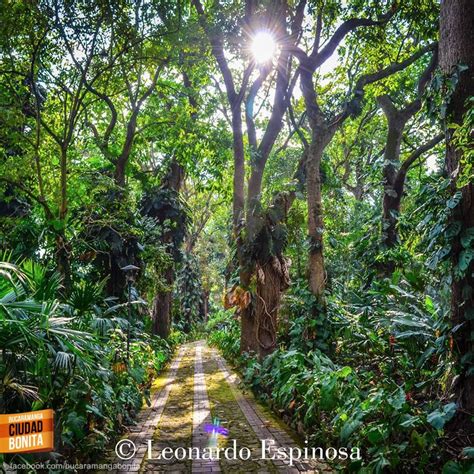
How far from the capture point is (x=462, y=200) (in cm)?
390

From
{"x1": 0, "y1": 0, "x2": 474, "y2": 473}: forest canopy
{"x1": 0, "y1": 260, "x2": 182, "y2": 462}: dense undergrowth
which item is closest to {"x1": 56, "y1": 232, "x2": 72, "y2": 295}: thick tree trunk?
{"x1": 0, "y1": 0, "x2": 474, "y2": 473}: forest canopy

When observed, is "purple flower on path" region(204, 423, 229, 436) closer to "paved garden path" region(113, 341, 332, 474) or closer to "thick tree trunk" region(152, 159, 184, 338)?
"paved garden path" region(113, 341, 332, 474)

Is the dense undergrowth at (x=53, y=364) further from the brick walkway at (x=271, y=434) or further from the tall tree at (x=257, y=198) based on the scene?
the tall tree at (x=257, y=198)

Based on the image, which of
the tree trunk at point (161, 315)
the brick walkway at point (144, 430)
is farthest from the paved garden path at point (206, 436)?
the tree trunk at point (161, 315)

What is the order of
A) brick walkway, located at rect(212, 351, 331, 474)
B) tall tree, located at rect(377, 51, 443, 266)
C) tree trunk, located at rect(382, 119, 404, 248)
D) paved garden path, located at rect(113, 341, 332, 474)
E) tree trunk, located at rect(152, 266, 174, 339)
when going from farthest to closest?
Answer: tree trunk, located at rect(152, 266, 174, 339) → tree trunk, located at rect(382, 119, 404, 248) → tall tree, located at rect(377, 51, 443, 266) → paved garden path, located at rect(113, 341, 332, 474) → brick walkway, located at rect(212, 351, 331, 474)

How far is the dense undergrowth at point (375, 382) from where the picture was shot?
357cm

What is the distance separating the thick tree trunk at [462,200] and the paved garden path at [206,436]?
1.54 meters

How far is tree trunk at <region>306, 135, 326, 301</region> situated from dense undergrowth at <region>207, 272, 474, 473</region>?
1.14 feet

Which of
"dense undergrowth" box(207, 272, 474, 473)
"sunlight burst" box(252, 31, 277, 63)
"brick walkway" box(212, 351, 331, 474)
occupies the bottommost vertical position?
"brick walkway" box(212, 351, 331, 474)

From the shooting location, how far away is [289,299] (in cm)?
936

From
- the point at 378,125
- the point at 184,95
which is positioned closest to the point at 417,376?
the point at 184,95

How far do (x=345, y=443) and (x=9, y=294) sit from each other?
367cm

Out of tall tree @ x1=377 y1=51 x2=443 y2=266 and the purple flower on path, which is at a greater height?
tall tree @ x1=377 y1=51 x2=443 y2=266

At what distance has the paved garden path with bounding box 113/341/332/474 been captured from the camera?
4.23 metres
